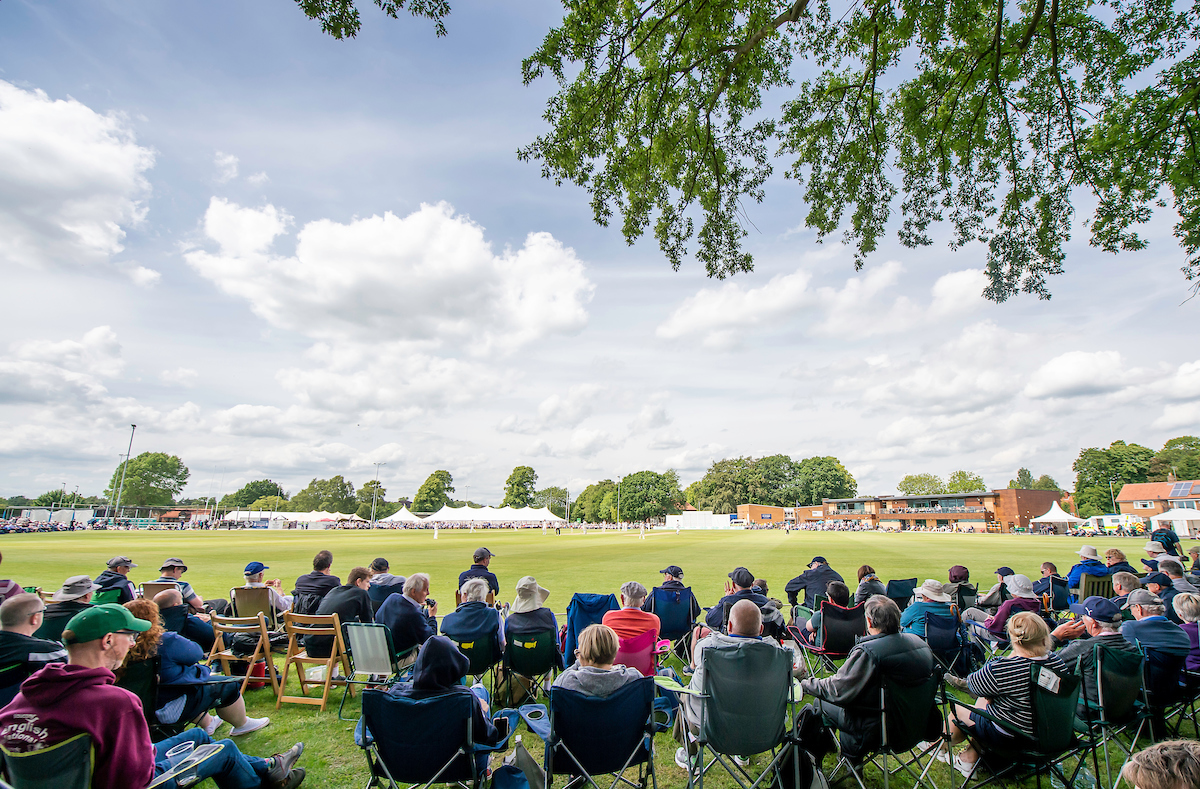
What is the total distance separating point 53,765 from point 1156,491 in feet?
349

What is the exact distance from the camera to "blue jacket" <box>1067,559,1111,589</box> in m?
9.09

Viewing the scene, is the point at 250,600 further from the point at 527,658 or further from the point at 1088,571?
the point at 1088,571

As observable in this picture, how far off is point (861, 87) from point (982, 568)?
54.6 feet

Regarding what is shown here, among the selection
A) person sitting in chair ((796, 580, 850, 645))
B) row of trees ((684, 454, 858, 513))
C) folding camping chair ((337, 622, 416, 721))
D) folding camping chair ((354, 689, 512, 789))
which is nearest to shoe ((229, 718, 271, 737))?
folding camping chair ((337, 622, 416, 721))

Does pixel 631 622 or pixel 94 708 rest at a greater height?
pixel 94 708

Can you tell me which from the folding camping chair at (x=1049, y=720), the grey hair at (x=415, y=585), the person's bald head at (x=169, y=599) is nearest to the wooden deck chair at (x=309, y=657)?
the grey hair at (x=415, y=585)

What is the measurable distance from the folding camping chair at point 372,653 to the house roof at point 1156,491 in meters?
95.6

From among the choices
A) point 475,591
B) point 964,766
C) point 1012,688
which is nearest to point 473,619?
point 475,591

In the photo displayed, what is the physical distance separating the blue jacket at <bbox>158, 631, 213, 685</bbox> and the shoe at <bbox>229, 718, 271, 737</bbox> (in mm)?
1211

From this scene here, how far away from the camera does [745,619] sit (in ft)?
12.1

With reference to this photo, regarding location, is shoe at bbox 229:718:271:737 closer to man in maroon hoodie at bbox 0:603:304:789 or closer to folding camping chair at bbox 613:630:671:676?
man in maroon hoodie at bbox 0:603:304:789

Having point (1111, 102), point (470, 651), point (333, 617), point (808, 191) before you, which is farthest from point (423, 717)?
point (1111, 102)

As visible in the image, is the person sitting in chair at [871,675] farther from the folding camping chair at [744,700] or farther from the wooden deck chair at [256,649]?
the wooden deck chair at [256,649]

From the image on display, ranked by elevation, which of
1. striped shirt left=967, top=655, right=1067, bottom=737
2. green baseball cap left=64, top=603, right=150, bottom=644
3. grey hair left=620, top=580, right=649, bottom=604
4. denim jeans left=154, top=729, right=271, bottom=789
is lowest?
denim jeans left=154, top=729, right=271, bottom=789
